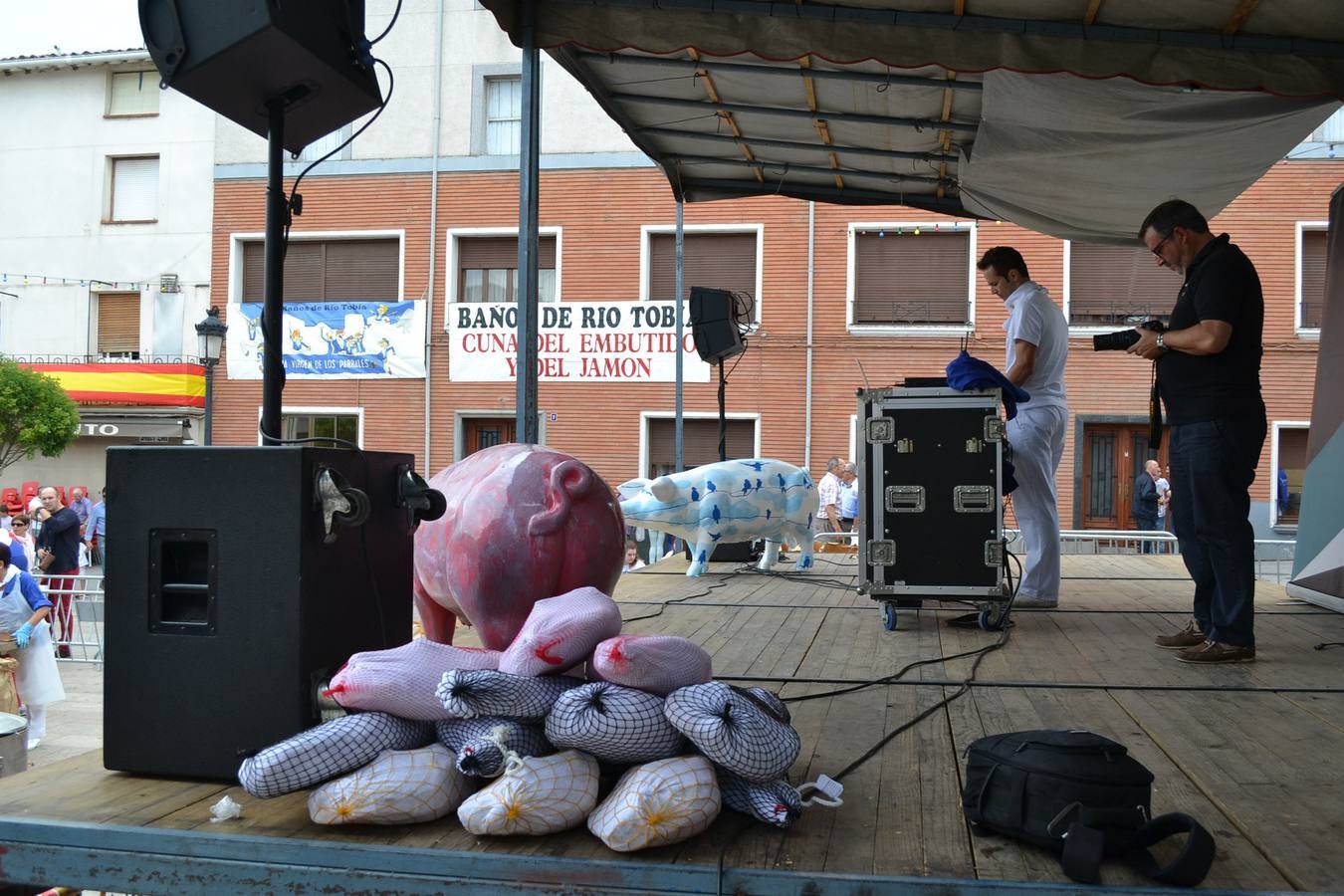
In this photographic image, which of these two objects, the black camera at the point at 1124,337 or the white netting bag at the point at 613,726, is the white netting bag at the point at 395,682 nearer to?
the white netting bag at the point at 613,726

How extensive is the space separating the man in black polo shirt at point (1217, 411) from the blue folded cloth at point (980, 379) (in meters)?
0.87

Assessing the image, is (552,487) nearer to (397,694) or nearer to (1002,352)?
(397,694)

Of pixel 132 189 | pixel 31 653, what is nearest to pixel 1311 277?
pixel 31 653

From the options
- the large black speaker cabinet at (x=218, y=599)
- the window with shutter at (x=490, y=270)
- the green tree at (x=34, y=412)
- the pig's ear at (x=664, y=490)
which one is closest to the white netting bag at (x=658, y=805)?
the large black speaker cabinet at (x=218, y=599)

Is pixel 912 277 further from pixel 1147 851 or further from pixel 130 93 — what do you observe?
pixel 130 93

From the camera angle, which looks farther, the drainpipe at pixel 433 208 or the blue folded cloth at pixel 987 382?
the drainpipe at pixel 433 208

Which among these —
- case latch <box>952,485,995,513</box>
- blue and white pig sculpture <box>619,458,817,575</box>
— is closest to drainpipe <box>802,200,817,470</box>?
blue and white pig sculpture <box>619,458,817,575</box>

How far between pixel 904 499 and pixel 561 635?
2.93m

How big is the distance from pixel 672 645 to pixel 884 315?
53.3 feet

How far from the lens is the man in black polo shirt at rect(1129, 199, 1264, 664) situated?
366 cm

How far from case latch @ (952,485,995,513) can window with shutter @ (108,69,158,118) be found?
23139mm

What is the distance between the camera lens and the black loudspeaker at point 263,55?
2592 mm

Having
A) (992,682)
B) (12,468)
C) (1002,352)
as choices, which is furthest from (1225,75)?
(12,468)

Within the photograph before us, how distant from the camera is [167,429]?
21688 millimetres
